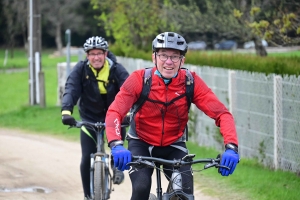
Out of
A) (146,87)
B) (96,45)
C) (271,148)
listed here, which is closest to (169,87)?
(146,87)

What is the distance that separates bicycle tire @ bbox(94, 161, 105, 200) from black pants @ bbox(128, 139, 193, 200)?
158cm

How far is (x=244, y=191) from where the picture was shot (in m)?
9.71

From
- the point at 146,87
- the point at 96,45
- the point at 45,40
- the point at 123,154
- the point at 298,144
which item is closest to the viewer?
the point at 123,154

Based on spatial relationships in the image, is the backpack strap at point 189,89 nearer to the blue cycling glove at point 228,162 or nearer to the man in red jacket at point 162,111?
the man in red jacket at point 162,111

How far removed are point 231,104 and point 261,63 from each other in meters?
1.23

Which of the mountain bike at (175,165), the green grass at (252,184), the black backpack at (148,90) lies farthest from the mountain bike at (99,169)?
the mountain bike at (175,165)

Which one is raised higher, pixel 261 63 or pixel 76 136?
pixel 261 63

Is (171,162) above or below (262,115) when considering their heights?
above

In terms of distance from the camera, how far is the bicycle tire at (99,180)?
762 cm

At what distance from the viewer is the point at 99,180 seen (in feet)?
25.2

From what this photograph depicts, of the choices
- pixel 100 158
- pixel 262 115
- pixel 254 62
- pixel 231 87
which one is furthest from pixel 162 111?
pixel 231 87

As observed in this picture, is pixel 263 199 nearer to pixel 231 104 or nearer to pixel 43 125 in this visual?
pixel 231 104

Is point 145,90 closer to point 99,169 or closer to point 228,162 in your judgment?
point 228,162

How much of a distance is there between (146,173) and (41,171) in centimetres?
586
